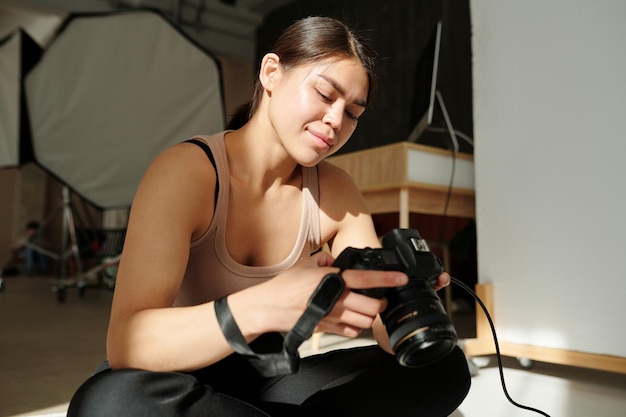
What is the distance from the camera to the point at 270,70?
73 cm

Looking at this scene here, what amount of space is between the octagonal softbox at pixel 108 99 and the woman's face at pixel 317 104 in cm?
243

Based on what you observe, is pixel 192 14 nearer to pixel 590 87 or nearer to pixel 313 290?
pixel 590 87

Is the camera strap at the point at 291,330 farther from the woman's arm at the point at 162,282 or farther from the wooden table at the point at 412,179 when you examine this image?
the wooden table at the point at 412,179

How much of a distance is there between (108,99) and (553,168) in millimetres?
2421

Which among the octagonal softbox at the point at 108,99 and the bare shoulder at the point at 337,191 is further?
the octagonal softbox at the point at 108,99

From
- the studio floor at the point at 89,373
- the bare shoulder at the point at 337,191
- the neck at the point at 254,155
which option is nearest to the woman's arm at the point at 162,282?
the neck at the point at 254,155

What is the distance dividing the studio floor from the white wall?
0.11 m

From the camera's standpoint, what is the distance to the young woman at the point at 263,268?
508 mm

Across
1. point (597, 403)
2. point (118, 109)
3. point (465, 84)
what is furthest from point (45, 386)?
point (465, 84)

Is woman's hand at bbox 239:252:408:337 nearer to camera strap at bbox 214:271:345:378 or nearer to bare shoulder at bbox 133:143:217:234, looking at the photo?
camera strap at bbox 214:271:345:378

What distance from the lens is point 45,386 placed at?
3.70 ft

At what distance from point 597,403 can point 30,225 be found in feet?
18.7

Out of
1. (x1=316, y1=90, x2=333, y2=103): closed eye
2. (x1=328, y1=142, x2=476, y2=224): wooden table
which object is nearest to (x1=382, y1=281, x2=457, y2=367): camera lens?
(x1=316, y1=90, x2=333, y2=103): closed eye

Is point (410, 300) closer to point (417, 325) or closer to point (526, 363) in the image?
point (417, 325)
